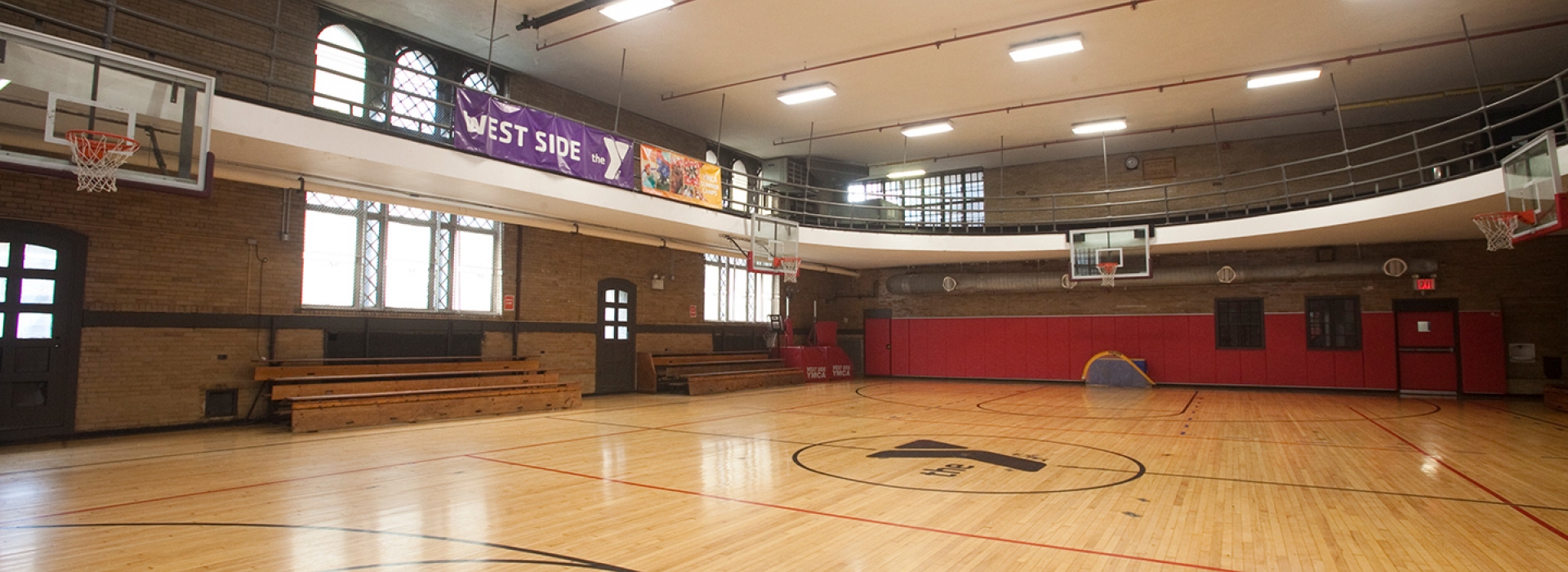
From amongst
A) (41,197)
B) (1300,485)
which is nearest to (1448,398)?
(1300,485)

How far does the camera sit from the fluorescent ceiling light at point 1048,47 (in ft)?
34.4

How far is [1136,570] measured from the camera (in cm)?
379

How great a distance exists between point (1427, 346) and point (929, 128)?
424 inches

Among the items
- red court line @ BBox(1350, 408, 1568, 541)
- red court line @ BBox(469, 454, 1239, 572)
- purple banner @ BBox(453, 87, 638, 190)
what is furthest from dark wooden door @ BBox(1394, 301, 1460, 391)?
purple banner @ BBox(453, 87, 638, 190)

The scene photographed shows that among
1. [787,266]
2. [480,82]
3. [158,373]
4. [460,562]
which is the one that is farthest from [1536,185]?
[158,373]

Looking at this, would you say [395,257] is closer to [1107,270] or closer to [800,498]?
[800,498]

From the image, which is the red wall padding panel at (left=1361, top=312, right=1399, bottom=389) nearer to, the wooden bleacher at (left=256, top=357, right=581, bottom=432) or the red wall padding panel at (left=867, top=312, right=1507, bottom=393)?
the red wall padding panel at (left=867, top=312, right=1507, bottom=393)

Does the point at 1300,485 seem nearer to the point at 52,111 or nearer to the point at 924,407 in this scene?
the point at 924,407

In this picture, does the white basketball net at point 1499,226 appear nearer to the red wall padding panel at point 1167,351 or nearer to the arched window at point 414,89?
the red wall padding panel at point 1167,351

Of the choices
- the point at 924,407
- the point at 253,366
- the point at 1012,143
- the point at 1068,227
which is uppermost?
the point at 1012,143

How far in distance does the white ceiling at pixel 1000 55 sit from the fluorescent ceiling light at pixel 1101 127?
27 centimetres

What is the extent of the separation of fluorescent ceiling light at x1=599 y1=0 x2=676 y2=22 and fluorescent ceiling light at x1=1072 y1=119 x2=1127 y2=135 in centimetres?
977

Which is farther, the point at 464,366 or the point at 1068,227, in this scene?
the point at 1068,227

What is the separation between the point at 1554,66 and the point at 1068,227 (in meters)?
8.01
